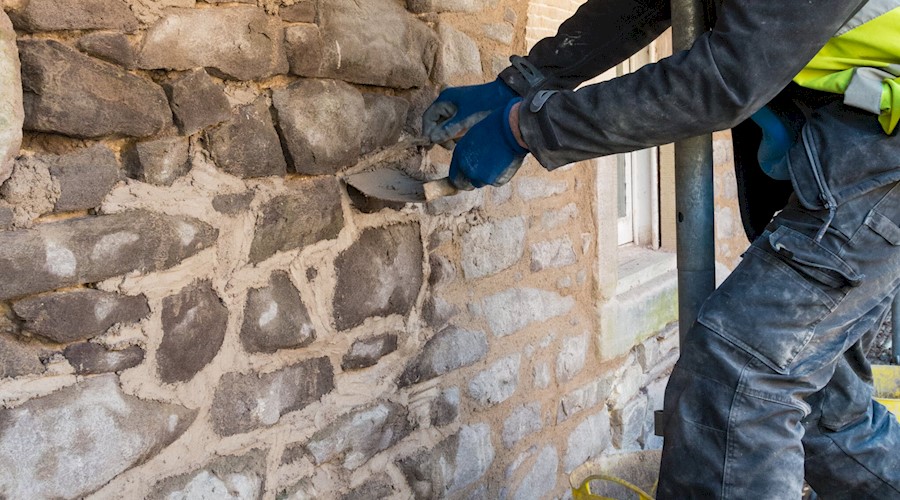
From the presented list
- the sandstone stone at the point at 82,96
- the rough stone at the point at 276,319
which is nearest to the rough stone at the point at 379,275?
the rough stone at the point at 276,319

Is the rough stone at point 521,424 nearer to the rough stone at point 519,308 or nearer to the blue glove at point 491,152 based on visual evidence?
the rough stone at point 519,308

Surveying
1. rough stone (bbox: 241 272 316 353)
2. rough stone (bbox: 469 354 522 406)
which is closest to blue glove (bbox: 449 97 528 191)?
rough stone (bbox: 241 272 316 353)

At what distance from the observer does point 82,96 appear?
1349 mm

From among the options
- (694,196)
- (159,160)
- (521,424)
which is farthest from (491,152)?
(521,424)

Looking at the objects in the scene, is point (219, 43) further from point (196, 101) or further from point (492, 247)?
point (492, 247)

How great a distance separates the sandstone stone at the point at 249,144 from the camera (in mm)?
1603

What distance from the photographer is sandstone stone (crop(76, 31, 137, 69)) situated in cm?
137

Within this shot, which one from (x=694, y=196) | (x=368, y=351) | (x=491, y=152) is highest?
(x=491, y=152)

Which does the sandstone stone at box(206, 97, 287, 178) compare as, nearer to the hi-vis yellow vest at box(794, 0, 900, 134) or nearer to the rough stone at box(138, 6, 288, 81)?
the rough stone at box(138, 6, 288, 81)

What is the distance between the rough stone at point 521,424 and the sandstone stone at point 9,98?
161 cm

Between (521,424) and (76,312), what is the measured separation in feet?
5.00

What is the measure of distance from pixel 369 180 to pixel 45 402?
2.74ft

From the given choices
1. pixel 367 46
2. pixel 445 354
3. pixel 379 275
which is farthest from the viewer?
pixel 445 354

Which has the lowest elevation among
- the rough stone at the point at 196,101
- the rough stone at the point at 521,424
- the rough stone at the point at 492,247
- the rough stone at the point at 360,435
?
the rough stone at the point at 521,424
